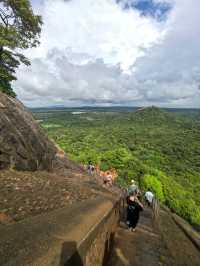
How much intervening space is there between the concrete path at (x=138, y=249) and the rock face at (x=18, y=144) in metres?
5.36

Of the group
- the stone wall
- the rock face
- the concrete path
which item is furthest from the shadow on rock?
the rock face

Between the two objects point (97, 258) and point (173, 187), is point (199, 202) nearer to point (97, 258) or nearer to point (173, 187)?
point (173, 187)

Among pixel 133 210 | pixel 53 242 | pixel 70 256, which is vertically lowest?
pixel 133 210

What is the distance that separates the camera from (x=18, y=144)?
1184 centimetres

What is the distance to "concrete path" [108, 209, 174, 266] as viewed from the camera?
667cm

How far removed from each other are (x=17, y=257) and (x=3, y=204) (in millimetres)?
3000

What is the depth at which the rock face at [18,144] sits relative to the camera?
10852 mm

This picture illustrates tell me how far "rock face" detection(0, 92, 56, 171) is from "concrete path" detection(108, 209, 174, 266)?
5.36 m

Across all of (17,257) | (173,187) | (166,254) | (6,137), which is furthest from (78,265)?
(173,187)

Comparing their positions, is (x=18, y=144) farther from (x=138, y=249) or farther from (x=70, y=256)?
(x=70, y=256)

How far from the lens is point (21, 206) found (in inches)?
251

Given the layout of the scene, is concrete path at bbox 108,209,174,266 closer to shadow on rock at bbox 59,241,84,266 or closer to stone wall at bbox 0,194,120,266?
stone wall at bbox 0,194,120,266

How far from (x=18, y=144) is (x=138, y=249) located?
23.7 ft

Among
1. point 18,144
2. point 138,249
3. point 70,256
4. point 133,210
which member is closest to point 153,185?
point 18,144
